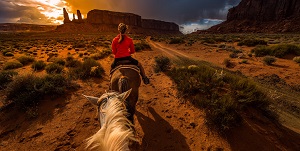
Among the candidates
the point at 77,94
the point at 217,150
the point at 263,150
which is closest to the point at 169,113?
the point at 217,150

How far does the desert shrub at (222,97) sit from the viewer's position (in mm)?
3652

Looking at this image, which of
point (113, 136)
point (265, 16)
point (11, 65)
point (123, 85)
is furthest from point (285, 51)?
point (265, 16)

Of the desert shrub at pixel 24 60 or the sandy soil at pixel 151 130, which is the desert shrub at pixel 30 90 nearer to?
the sandy soil at pixel 151 130

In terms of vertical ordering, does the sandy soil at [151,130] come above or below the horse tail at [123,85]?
below

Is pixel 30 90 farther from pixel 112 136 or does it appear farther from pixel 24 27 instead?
pixel 24 27

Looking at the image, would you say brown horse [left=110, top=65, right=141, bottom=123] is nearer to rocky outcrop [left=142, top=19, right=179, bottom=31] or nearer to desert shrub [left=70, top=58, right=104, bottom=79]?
desert shrub [left=70, top=58, right=104, bottom=79]

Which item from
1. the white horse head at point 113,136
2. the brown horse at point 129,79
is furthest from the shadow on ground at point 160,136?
the white horse head at point 113,136

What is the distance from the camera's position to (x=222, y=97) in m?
4.17

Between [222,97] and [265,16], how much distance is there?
374 feet

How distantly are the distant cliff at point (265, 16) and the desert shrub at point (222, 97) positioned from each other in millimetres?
85807

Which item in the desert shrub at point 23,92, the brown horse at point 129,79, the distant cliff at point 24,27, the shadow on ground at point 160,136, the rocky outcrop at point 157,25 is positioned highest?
the rocky outcrop at point 157,25

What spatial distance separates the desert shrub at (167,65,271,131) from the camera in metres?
3.65

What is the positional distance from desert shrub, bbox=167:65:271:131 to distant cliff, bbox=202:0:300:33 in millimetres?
85807

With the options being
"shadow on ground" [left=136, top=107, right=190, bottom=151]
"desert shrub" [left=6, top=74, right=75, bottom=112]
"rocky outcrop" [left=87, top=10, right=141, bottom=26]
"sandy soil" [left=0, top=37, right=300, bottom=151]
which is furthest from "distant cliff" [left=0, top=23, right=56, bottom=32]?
"shadow on ground" [left=136, top=107, right=190, bottom=151]
